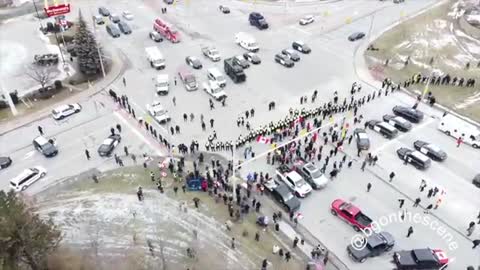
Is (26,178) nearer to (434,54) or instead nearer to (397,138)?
(397,138)

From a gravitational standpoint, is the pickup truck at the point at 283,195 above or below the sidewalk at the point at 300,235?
above

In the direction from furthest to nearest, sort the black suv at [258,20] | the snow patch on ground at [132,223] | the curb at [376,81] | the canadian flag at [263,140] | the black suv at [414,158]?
the black suv at [258,20]
the curb at [376,81]
the canadian flag at [263,140]
the black suv at [414,158]
the snow patch on ground at [132,223]

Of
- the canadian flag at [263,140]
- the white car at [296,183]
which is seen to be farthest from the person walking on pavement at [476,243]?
the canadian flag at [263,140]

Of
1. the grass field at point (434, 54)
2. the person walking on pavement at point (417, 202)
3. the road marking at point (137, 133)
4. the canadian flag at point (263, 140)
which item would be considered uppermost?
the road marking at point (137, 133)

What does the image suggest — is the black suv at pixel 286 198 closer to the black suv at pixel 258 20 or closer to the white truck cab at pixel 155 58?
the white truck cab at pixel 155 58

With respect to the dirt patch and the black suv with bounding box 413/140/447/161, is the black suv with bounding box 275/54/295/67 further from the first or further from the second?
the dirt patch

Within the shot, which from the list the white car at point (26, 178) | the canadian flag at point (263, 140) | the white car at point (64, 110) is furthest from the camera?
the white car at point (64, 110)

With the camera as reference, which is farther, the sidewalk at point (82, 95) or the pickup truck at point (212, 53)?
the pickup truck at point (212, 53)

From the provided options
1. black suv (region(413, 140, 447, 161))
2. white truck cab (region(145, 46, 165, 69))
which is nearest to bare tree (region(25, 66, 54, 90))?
white truck cab (region(145, 46, 165, 69))
